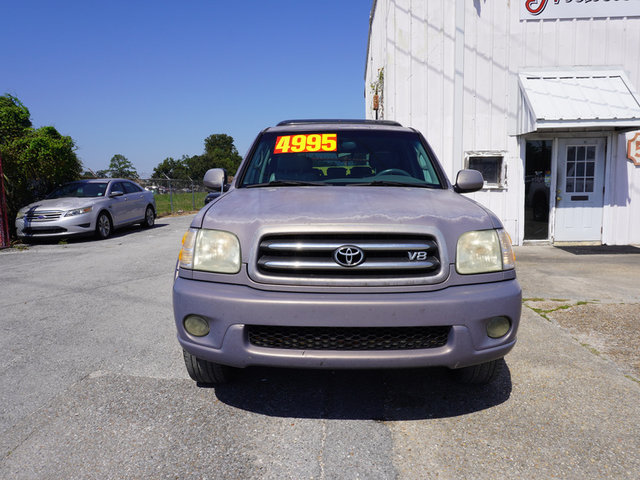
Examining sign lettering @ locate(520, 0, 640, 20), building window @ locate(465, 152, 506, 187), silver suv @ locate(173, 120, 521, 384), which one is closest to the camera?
silver suv @ locate(173, 120, 521, 384)

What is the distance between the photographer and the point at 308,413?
2.72 meters

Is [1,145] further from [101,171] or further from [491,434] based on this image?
[491,434]

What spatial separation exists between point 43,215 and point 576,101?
39.1ft

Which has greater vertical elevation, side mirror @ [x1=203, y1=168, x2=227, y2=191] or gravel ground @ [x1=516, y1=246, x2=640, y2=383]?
side mirror @ [x1=203, y1=168, x2=227, y2=191]

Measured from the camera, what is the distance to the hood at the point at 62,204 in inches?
434

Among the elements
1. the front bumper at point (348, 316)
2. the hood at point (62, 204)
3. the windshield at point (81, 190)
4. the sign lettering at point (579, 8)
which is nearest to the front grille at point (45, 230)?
the hood at point (62, 204)

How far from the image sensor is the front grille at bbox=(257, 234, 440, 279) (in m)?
2.41

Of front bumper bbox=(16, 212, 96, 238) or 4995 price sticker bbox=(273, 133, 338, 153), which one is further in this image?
front bumper bbox=(16, 212, 96, 238)

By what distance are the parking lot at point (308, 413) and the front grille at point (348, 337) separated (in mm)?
498

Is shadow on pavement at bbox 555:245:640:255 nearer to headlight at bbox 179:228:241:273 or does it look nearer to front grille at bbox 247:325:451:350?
front grille at bbox 247:325:451:350

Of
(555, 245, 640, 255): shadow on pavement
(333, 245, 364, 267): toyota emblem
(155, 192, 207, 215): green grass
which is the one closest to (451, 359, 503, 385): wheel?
(333, 245, 364, 267): toyota emblem

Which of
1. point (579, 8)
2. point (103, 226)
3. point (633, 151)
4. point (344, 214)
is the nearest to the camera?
point (344, 214)

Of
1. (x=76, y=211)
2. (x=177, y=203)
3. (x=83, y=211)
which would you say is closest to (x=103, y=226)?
(x=83, y=211)

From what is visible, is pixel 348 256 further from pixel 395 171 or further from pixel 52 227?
Answer: pixel 52 227
